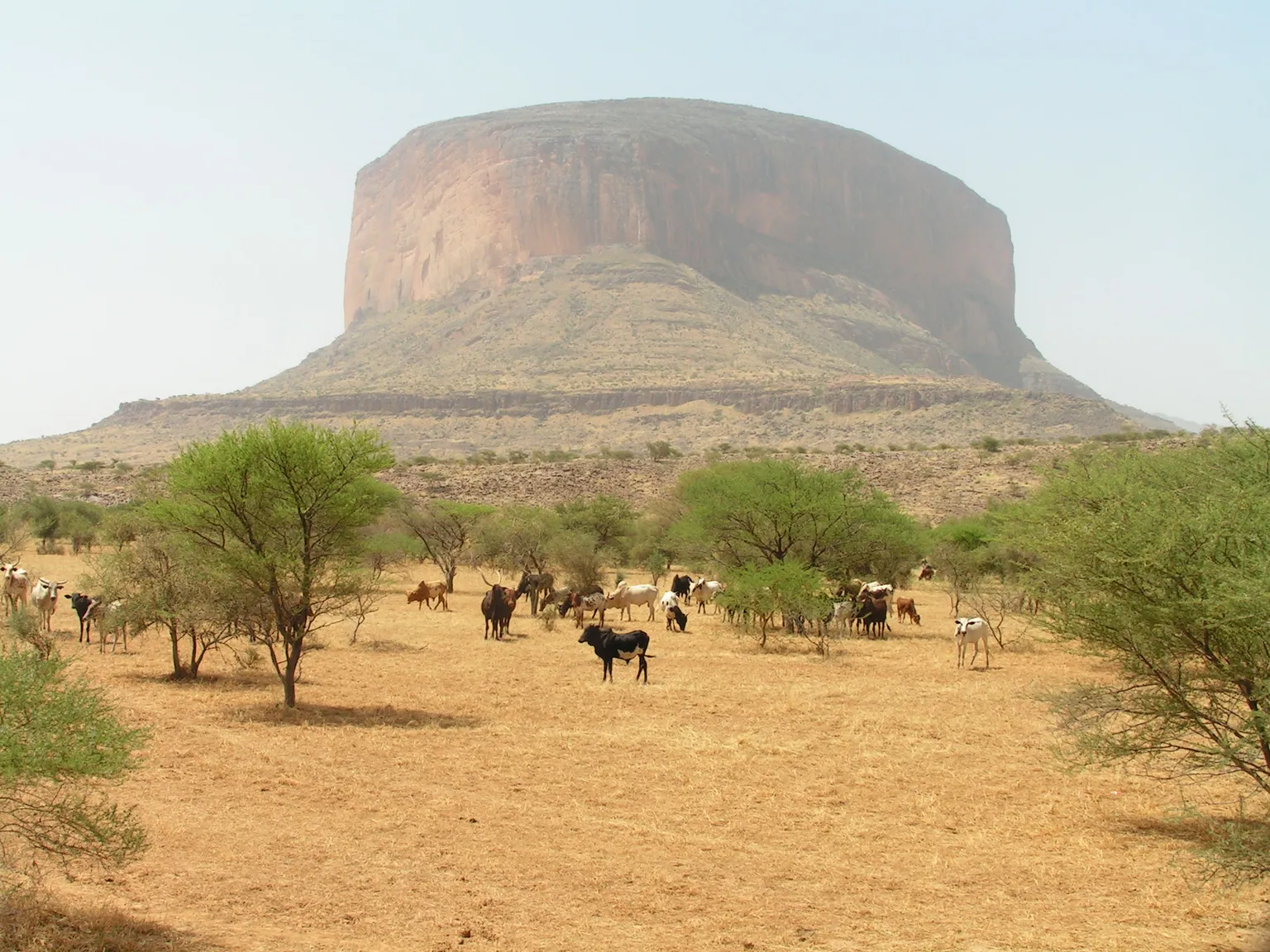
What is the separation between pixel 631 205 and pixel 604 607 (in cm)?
13322

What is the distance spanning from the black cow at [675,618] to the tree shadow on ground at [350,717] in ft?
38.0

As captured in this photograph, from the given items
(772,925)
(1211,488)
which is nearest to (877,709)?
(1211,488)

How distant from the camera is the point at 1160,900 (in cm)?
932

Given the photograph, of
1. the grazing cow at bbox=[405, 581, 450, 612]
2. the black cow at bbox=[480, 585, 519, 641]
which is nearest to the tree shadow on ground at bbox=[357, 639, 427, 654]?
the black cow at bbox=[480, 585, 519, 641]

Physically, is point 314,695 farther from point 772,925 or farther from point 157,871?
point 772,925

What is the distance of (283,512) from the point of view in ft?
55.2

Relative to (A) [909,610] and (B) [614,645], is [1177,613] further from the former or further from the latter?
(A) [909,610]

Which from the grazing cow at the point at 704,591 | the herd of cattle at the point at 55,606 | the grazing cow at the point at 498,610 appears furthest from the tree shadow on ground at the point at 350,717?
the grazing cow at the point at 704,591

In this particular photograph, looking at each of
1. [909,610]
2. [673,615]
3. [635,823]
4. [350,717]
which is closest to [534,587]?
[673,615]

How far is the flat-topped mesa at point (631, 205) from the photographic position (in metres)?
156

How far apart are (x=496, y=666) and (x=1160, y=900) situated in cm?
1412

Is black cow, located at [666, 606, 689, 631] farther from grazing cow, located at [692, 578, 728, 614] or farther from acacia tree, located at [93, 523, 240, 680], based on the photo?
acacia tree, located at [93, 523, 240, 680]

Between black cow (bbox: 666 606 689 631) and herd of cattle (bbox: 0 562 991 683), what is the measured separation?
2cm

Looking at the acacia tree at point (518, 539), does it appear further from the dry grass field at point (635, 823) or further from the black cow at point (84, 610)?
the dry grass field at point (635, 823)
